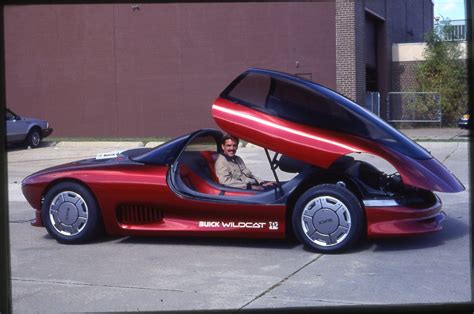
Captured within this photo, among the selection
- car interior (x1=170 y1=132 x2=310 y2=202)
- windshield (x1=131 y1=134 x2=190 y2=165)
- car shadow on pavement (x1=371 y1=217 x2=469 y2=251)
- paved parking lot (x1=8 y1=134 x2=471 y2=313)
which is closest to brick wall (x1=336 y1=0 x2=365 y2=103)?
paved parking lot (x1=8 y1=134 x2=471 y2=313)

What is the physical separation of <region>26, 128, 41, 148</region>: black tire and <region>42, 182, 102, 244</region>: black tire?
566 inches

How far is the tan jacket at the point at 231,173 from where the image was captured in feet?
24.2

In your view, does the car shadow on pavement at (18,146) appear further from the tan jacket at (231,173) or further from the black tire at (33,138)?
the tan jacket at (231,173)

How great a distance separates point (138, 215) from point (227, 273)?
1.40 m

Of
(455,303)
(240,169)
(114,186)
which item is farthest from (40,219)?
(455,303)

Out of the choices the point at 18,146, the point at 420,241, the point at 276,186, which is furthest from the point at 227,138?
the point at 18,146

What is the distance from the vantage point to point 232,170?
7.48 metres

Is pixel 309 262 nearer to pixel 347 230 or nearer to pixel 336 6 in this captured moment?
pixel 347 230

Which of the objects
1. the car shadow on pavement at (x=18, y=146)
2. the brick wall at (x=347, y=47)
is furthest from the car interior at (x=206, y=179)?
the brick wall at (x=347, y=47)

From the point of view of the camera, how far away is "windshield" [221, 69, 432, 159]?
6.63 meters

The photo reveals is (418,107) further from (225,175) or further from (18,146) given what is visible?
(225,175)

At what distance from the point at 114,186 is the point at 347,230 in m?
2.26

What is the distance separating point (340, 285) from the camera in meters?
5.57

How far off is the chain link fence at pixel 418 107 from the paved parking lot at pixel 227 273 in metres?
19.1
